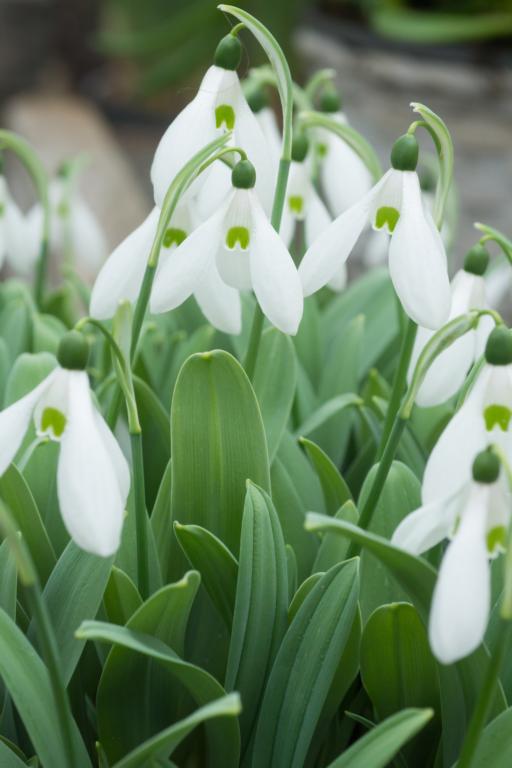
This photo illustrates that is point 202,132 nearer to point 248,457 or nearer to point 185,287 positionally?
point 185,287

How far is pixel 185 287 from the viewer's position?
0.84m

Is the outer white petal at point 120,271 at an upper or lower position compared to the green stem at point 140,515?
upper

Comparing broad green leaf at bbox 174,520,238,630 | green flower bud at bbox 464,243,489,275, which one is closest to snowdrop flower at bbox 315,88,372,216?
green flower bud at bbox 464,243,489,275

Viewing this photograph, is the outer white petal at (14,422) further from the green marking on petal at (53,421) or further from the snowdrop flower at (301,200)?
the snowdrop flower at (301,200)

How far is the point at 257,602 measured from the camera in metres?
0.88

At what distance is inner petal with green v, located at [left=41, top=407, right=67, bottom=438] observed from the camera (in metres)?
0.74

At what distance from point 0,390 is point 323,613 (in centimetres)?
53

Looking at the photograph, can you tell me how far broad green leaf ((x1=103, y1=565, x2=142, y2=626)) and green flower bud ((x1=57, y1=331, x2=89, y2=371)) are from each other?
209 millimetres

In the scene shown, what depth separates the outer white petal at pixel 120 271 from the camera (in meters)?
0.90

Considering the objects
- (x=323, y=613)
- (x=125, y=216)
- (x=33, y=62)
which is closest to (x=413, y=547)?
(x=323, y=613)

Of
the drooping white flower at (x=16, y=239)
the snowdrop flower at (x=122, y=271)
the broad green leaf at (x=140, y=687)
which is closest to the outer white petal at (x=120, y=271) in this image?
the snowdrop flower at (x=122, y=271)

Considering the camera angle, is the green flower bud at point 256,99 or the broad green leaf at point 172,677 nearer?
the broad green leaf at point 172,677

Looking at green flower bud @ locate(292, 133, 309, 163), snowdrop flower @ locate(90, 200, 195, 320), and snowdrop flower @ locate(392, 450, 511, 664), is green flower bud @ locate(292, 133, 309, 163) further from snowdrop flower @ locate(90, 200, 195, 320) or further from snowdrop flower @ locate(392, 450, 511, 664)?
snowdrop flower @ locate(392, 450, 511, 664)

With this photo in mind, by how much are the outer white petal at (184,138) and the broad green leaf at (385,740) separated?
0.41 meters
